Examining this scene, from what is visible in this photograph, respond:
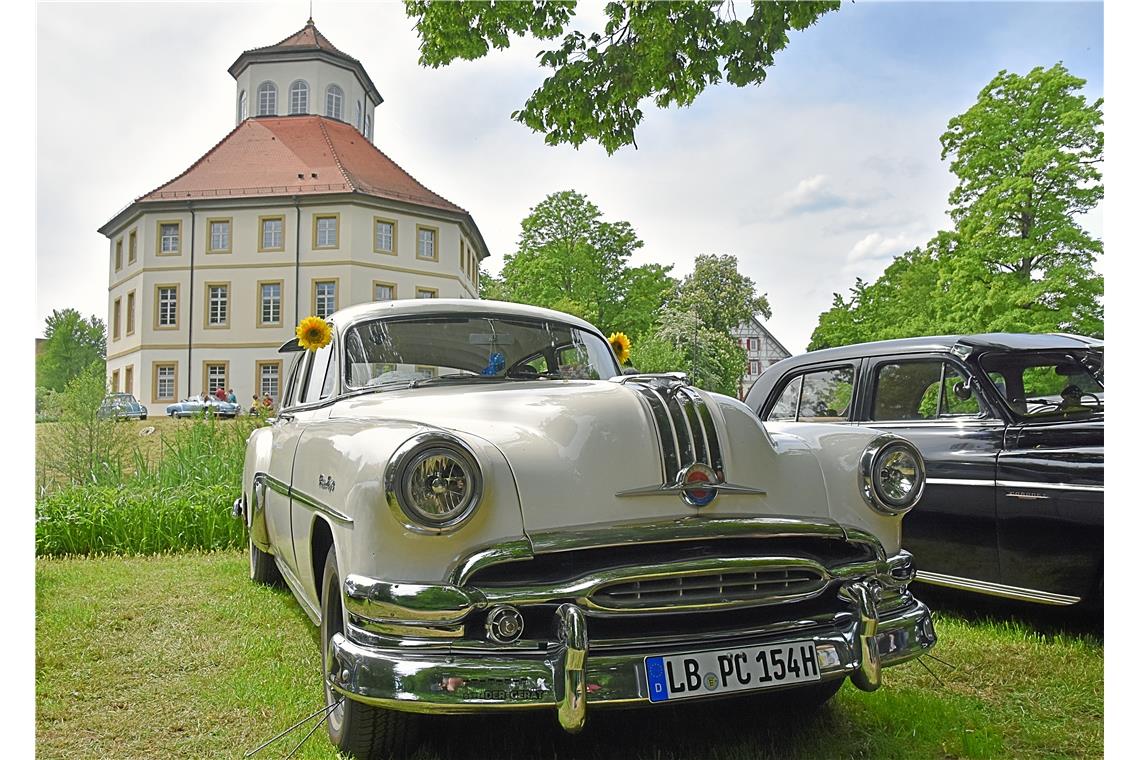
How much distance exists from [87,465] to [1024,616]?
8.26 metres

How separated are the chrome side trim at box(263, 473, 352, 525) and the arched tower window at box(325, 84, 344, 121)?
61.2 feet

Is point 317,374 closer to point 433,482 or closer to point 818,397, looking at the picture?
point 433,482

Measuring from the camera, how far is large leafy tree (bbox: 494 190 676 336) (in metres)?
17.6

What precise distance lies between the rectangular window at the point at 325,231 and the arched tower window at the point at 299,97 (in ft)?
8.67

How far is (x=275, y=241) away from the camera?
22.3m

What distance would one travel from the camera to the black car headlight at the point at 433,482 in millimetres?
2061

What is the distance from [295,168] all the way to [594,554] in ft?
74.3

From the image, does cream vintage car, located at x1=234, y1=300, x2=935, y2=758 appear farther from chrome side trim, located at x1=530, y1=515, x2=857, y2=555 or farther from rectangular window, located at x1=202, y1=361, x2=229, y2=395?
rectangular window, located at x1=202, y1=361, x2=229, y2=395

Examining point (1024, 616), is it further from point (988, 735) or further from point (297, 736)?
point (297, 736)

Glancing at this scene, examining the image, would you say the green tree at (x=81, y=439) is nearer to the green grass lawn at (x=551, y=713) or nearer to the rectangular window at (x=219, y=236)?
the green grass lawn at (x=551, y=713)

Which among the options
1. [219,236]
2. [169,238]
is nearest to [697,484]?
[219,236]

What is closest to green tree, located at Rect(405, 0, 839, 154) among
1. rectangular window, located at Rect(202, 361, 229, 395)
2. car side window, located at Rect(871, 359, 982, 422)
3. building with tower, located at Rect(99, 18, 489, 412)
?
car side window, located at Rect(871, 359, 982, 422)

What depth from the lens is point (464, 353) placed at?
10.8 feet

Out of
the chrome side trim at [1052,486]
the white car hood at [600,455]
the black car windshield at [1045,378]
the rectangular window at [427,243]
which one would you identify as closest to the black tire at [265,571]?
the white car hood at [600,455]
